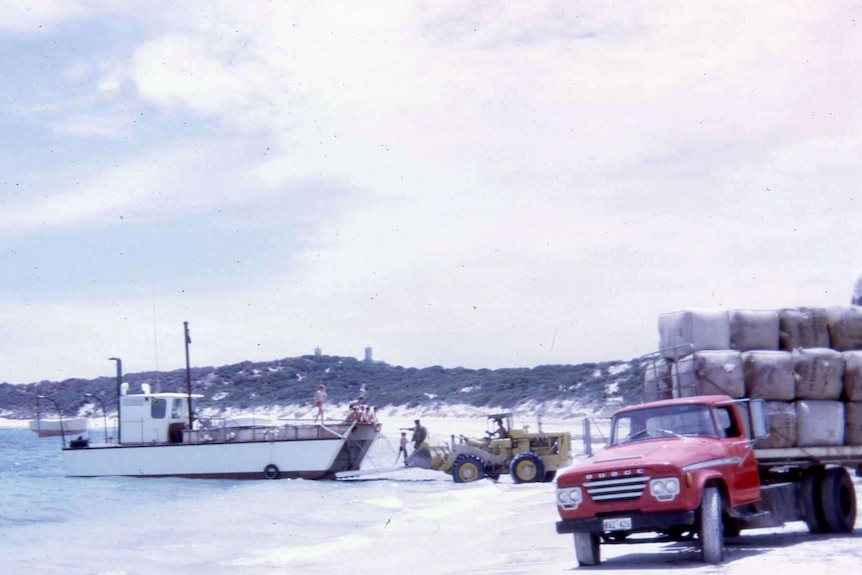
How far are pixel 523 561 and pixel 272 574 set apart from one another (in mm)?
4283

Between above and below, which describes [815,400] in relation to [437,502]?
above

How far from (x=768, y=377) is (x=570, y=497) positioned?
12.7 feet

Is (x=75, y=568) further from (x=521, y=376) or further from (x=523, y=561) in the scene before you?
(x=521, y=376)

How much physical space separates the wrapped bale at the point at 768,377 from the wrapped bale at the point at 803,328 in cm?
52

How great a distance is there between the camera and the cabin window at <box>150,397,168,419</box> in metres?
38.5

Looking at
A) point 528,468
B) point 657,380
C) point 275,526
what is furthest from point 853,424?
point 528,468

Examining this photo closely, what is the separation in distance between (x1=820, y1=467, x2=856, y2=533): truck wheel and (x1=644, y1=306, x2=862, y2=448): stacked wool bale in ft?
1.77

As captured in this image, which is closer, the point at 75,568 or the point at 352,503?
the point at 75,568

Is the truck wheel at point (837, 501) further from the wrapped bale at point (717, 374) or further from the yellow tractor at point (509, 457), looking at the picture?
the yellow tractor at point (509, 457)

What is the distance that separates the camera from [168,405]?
38625 millimetres

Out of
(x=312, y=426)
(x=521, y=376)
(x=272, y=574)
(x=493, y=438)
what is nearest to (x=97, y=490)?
(x=312, y=426)

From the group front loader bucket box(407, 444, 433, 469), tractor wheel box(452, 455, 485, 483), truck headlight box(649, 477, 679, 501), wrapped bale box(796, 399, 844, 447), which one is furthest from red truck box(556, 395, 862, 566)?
front loader bucket box(407, 444, 433, 469)

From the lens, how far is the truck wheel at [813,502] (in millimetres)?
13773

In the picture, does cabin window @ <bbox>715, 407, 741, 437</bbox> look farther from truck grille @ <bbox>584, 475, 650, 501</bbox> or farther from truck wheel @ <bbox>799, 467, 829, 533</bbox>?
truck wheel @ <bbox>799, 467, 829, 533</bbox>
